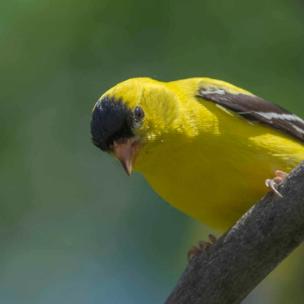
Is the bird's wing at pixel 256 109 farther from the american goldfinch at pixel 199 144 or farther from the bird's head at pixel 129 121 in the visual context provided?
the bird's head at pixel 129 121

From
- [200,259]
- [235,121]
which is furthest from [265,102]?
[200,259]

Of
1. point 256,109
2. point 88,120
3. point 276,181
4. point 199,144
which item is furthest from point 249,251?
point 88,120

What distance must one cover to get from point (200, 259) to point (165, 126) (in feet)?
3.41

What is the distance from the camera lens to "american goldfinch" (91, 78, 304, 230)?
4.74 metres

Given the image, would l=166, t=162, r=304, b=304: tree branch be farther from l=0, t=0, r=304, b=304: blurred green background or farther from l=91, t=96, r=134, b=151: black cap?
l=0, t=0, r=304, b=304: blurred green background

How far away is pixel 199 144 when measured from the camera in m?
4.80

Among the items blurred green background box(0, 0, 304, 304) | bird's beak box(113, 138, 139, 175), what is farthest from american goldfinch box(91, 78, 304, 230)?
blurred green background box(0, 0, 304, 304)

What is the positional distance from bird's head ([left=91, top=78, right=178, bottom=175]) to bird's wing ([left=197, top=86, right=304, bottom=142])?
0.29 metres

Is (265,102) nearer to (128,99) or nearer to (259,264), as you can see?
(128,99)

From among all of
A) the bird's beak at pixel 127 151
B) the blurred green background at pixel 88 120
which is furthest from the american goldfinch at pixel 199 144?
the blurred green background at pixel 88 120

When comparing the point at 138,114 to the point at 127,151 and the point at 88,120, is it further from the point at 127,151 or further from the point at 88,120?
the point at 88,120

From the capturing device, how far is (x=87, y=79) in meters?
6.55

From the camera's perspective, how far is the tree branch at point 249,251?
3863mm

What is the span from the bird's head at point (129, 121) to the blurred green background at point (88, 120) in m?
0.73
